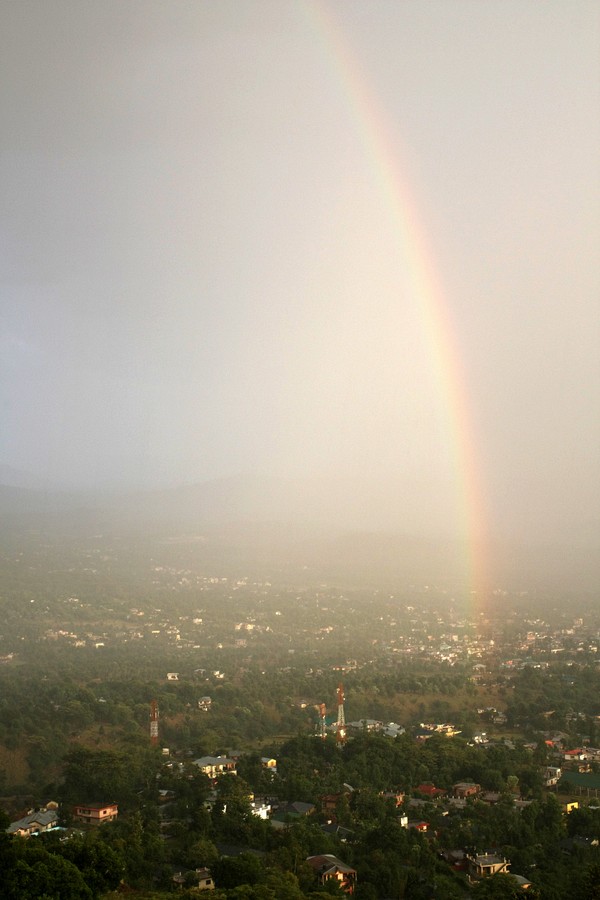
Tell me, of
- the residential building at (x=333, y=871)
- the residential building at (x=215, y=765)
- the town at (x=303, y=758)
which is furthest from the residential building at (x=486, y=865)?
the residential building at (x=215, y=765)

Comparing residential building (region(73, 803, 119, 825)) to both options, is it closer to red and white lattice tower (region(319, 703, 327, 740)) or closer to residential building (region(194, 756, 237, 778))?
residential building (region(194, 756, 237, 778))

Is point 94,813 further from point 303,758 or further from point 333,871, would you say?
point 333,871

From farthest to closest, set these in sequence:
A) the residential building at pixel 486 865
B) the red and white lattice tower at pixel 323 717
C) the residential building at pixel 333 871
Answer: the red and white lattice tower at pixel 323 717 → the residential building at pixel 486 865 → the residential building at pixel 333 871

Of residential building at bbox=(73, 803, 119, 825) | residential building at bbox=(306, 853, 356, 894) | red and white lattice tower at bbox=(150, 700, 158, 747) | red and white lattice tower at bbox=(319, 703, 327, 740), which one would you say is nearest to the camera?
residential building at bbox=(306, 853, 356, 894)

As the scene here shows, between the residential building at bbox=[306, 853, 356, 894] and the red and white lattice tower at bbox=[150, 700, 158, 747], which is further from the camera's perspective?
the red and white lattice tower at bbox=[150, 700, 158, 747]

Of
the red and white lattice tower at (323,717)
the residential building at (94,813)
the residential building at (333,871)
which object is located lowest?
the red and white lattice tower at (323,717)

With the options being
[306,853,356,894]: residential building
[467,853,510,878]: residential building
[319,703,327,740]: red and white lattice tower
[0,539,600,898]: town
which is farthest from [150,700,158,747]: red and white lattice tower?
[467,853,510,878]: residential building

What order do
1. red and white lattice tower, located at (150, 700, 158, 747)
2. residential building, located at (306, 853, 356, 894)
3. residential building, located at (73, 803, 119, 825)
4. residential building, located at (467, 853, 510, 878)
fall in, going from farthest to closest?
red and white lattice tower, located at (150, 700, 158, 747) < residential building, located at (73, 803, 119, 825) < residential building, located at (467, 853, 510, 878) < residential building, located at (306, 853, 356, 894)

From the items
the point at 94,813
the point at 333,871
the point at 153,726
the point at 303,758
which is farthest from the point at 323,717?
the point at 333,871

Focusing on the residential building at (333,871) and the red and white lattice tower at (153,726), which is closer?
the residential building at (333,871)

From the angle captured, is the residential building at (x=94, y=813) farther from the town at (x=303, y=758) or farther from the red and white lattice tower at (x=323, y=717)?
the red and white lattice tower at (x=323, y=717)

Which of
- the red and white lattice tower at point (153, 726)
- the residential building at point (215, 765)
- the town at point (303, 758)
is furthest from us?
the red and white lattice tower at point (153, 726)
